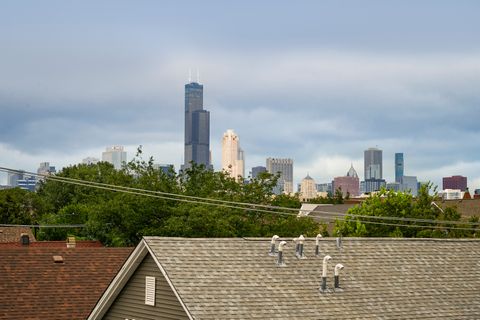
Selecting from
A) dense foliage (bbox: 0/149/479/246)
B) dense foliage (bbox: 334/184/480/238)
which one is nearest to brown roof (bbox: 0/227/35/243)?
dense foliage (bbox: 0/149/479/246)

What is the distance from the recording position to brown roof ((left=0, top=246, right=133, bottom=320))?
37312 mm

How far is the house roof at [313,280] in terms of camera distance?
90.4 ft

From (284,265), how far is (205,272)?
2839mm

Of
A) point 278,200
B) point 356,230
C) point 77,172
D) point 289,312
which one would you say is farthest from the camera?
point 77,172

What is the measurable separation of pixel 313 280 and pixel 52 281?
44.1ft

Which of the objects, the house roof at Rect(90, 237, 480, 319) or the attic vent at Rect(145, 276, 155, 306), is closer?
the house roof at Rect(90, 237, 480, 319)

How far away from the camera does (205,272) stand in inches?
1123

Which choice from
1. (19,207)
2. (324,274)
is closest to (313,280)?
(324,274)

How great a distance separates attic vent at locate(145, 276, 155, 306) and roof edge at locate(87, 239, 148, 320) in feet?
2.26

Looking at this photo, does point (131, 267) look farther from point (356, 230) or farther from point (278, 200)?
point (278, 200)

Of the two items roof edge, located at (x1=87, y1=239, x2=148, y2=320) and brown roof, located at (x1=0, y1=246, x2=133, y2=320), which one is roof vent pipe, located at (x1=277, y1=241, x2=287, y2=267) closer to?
roof edge, located at (x1=87, y1=239, x2=148, y2=320)

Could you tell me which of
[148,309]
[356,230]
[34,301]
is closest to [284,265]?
[148,309]

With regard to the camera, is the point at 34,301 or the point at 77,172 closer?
the point at 34,301

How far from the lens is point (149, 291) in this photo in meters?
30.0
